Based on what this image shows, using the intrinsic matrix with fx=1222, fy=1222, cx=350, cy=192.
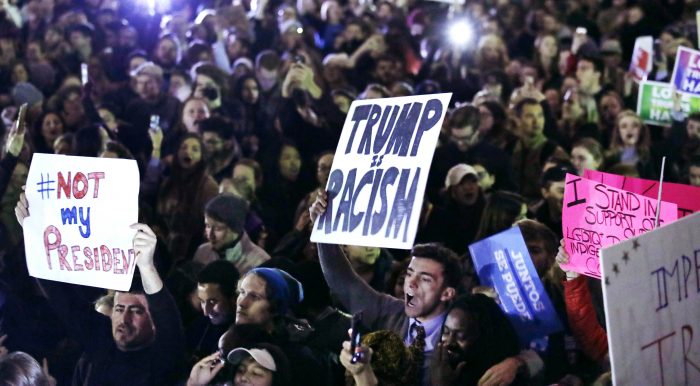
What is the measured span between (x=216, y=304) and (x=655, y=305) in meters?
2.11

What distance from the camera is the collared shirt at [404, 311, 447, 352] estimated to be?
4.93 m

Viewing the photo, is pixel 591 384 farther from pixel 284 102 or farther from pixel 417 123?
pixel 284 102

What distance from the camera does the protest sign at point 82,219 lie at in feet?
15.8

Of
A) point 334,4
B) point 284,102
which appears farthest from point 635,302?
point 334,4

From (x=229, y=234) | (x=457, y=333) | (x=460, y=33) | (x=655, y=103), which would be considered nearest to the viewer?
(x=457, y=333)

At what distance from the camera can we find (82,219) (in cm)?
492

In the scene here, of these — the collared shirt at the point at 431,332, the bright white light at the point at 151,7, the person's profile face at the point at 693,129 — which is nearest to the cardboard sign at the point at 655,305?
the collared shirt at the point at 431,332

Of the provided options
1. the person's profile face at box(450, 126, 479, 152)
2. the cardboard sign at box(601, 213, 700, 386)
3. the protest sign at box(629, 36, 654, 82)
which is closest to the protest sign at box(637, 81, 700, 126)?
the protest sign at box(629, 36, 654, 82)

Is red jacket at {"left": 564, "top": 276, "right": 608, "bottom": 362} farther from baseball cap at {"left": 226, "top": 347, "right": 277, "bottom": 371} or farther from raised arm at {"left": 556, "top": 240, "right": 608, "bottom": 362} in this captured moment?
baseball cap at {"left": 226, "top": 347, "right": 277, "bottom": 371}

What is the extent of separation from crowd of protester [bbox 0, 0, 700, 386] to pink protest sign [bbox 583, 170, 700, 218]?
1.36ft

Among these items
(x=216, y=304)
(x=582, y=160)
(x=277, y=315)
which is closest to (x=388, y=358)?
(x=277, y=315)

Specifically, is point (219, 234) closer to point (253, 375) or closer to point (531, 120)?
point (253, 375)

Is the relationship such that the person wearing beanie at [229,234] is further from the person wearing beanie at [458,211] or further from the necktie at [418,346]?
the necktie at [418,346]

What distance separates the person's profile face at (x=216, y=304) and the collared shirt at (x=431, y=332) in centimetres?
83
